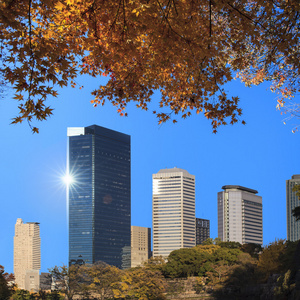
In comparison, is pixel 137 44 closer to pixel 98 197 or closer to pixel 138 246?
pixel 98 197

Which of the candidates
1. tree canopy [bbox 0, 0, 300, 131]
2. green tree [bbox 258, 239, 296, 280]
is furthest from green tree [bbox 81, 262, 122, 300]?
tree canopy [bbox 0, 0, 300, 131]

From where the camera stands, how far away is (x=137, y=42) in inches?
373

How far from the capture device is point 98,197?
7037 inches

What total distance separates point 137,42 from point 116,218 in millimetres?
175830

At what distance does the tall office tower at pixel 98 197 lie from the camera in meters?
172

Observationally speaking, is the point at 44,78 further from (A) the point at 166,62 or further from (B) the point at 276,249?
(B) the point at 276,249

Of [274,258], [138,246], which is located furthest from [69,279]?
[138,246]

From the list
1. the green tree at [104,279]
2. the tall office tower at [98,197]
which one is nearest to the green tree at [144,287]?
the green tree at [104,279]

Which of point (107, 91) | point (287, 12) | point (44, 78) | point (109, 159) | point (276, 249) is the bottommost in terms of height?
point (276, 249)

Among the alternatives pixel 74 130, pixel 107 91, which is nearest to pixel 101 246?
pixel 74 130

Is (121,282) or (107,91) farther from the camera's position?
(121,282)

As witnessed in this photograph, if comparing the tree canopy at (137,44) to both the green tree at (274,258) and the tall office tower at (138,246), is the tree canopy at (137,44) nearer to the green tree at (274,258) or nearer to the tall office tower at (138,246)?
the green tree at (274,258)

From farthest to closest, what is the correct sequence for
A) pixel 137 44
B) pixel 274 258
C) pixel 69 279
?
pixel 69 279 → pixel 274 258 → pixel 137 44

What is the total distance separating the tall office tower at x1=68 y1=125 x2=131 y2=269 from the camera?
564ft
